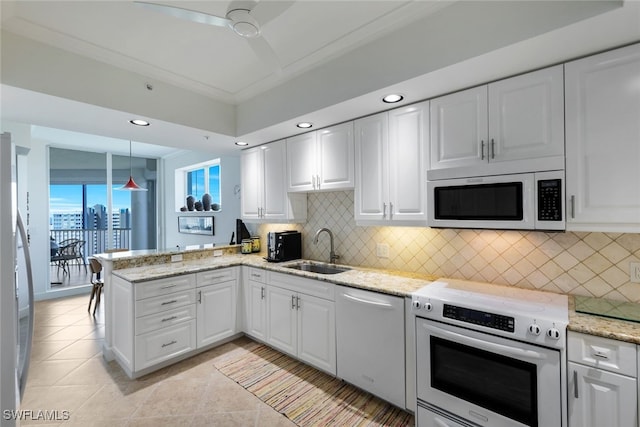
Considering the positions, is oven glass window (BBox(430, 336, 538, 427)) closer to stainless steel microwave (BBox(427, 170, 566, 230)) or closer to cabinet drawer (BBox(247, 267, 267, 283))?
stainless steel microwave (BBox(427, 170, 566, 230))

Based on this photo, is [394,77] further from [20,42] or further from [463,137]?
[20,42]

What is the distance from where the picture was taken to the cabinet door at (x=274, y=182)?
3.38 metres

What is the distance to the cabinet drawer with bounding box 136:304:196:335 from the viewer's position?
2.59 metres

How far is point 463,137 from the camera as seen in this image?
203 centimetres

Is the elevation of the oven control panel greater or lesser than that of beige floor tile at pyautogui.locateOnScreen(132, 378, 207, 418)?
greater

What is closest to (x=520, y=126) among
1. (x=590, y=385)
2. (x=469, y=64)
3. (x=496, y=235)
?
(x=469, y=64)

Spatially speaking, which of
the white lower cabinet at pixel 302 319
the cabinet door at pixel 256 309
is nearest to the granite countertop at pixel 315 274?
the white lower cabinet at pixel 302 319

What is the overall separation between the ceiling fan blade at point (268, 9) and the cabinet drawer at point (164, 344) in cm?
274

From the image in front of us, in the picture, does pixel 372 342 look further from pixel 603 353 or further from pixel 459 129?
pixel 459 129

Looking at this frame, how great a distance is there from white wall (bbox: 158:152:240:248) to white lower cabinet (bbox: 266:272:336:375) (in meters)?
2.29

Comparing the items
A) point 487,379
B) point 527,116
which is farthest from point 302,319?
point 527,116

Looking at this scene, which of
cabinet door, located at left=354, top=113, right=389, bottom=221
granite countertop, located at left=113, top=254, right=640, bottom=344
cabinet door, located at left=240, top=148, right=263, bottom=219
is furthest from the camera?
cabinet door, located at left=240, top=148, right=263, bottom=219

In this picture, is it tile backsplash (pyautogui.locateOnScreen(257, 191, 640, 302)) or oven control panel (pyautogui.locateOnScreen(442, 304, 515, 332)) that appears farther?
tile backsplash (pyautogui.locateOnScreen(257, 191, 640, 302))

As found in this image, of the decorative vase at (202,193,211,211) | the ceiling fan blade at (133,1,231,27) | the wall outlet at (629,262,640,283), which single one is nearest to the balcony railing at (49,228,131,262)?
the decorative vase at (202,193,211,211)
